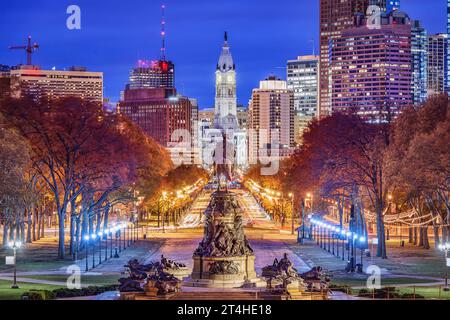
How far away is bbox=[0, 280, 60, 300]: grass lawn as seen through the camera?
54.8 m

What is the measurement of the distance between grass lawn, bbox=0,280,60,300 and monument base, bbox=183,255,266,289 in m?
8.94

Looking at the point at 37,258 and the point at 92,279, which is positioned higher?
the point at 37,258

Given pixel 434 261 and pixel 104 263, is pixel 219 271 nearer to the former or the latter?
pixel 104 263

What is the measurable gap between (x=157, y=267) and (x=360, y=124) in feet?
174

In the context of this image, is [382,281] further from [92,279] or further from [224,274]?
[92,279]

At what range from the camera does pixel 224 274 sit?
190 feet

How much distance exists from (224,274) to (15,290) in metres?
11.8

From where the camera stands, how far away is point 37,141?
3676 inches

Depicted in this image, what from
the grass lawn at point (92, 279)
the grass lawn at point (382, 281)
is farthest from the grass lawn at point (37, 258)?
the grass lawn at point (382, 281)

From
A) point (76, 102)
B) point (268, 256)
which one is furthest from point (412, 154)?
point (76, 102)

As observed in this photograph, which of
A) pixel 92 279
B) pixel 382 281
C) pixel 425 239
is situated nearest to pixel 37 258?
pixel 92 279

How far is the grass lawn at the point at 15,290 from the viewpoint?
180 ft

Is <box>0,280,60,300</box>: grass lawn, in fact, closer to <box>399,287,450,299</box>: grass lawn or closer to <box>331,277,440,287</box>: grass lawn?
<box>331,277,440,287</box>: grass lawn

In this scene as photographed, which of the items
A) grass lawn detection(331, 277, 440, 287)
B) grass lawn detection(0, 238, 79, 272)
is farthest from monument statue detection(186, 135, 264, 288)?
grass lawn detection(0, 238, 79, 272)
